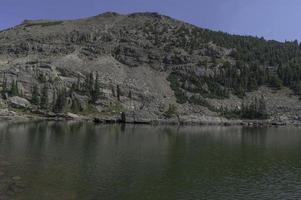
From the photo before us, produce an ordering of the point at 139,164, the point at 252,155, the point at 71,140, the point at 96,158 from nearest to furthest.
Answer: the point at 139,164 < the point at 96,158 < the point at 252,155 < the point at 71,140

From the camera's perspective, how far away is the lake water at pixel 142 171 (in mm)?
56972

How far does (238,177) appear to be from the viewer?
230ft

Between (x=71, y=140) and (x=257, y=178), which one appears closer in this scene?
(x=257, y=178)

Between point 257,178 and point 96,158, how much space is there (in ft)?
105

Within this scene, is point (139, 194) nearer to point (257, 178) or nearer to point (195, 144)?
point (257, 178)

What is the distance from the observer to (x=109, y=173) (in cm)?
6956

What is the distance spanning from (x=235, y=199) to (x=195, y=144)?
62174 millimetres

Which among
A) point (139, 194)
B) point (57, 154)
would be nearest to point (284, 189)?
point (139, 194)

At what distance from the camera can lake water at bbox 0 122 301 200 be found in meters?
57.0

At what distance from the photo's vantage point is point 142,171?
72250 millimetres

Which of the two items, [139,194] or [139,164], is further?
[139,164]

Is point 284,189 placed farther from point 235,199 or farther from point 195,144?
point 195,144

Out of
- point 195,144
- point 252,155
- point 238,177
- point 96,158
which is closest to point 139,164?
point 96,158

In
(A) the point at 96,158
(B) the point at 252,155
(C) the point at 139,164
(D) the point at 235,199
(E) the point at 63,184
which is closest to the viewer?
(D) the point at 235,199
